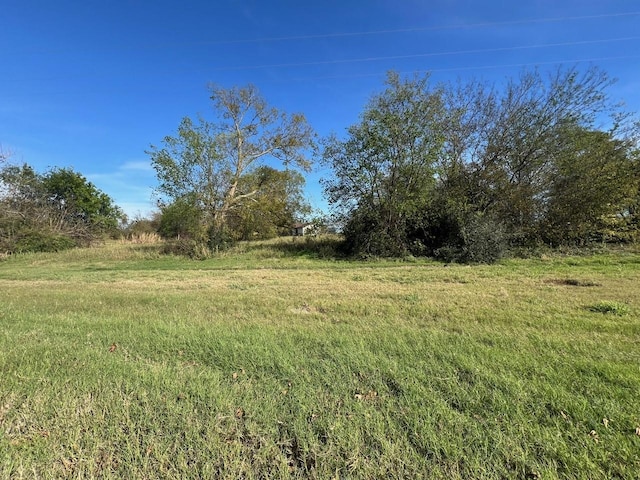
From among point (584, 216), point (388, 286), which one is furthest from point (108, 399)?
point (584, 216)

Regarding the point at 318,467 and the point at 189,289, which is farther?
the point at 189,289

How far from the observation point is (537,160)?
1488 centimetres

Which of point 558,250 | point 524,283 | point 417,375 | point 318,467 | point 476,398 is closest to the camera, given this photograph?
point 318,467

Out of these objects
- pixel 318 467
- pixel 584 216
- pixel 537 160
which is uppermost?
pixel 537 160

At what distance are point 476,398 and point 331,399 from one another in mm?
1125

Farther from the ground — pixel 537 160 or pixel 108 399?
pixel 537 160

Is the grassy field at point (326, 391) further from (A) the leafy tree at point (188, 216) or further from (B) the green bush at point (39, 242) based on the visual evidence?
(B) the green bush at point (39, 242)

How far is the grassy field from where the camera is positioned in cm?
190

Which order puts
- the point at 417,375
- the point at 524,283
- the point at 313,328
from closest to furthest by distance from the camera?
the point at 417,375, the point at 313,328, the point at 524,283

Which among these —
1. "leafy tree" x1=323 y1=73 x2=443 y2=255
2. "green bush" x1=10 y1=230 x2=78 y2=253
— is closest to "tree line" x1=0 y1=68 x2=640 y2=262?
"leafy tree" x1=323 y1=73 x2=443 y2=255

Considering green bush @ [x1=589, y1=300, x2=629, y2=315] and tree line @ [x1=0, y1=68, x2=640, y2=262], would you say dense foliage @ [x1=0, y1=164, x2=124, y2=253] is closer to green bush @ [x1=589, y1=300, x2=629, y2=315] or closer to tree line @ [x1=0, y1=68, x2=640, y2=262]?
tree line @ [x1=0, y1=68, x2=640, y2=262]

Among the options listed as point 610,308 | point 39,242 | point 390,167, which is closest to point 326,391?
point 610,308

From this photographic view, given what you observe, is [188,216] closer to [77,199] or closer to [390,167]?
[390,167]

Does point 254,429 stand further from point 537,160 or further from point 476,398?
point 537,160
